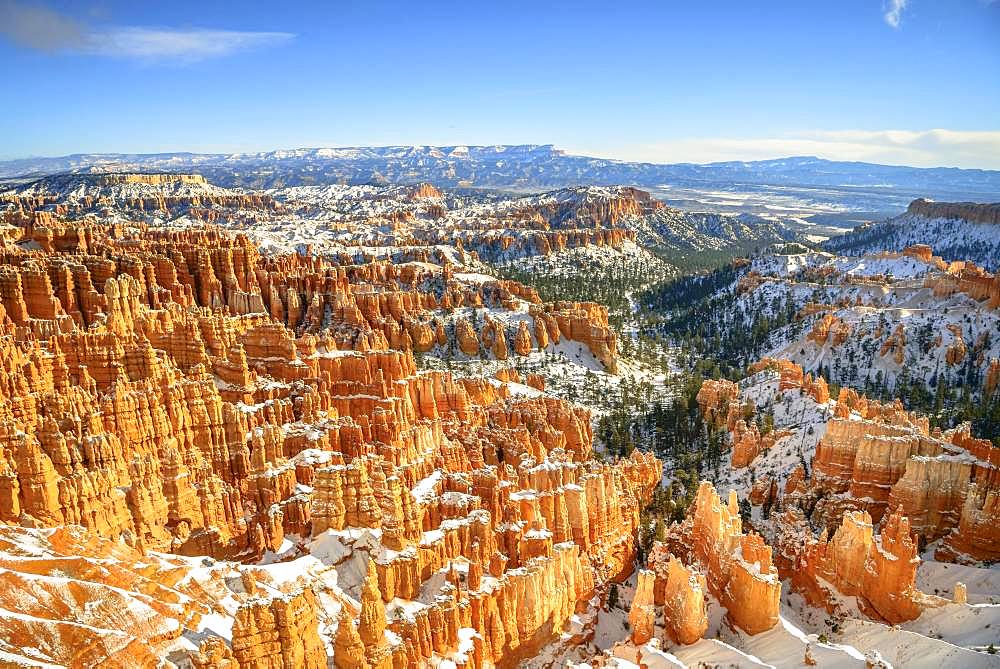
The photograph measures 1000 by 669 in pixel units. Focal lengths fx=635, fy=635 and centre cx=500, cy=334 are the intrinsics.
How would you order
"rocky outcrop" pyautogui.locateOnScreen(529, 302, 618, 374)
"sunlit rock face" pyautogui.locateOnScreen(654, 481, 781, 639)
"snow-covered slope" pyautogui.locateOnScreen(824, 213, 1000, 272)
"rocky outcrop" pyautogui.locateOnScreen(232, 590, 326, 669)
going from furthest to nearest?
"snow-covered slope" pyautogui.locateOnScreen(824, 213, 1000, 272) → "rocky outcrop" pyautogui.locateOnScreen(529, 302, 618, 374) → "sunlit rock face" pyautogui.locateOnScreen(654, 481, 781, 639) → "rocky outcrop" pyautogui.locateOnScreen(232, 590, 326, 669)

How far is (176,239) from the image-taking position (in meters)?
75.1

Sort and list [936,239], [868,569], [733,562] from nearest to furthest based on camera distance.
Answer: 1. [868,569]
2. [733,562]
3. [936,239]

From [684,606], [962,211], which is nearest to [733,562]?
[684,606]

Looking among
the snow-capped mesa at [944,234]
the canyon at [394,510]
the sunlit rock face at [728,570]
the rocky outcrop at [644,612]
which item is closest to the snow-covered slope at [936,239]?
the snow-capped mesa at [944,234]

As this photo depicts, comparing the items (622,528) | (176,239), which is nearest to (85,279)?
(176,239)

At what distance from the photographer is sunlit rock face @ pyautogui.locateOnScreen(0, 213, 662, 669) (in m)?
21.7

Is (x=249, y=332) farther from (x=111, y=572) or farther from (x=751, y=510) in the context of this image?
(x=751, y=510)

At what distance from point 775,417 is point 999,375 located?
26.4 m

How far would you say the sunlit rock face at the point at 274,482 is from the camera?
21.7 metres

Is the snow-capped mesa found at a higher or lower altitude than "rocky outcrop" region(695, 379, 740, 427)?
higher

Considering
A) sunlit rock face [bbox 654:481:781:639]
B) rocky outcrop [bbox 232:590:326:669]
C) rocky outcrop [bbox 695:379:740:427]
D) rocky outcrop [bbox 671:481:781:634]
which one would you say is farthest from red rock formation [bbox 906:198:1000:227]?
rocky outcrop [bbox 232:590:326:669]

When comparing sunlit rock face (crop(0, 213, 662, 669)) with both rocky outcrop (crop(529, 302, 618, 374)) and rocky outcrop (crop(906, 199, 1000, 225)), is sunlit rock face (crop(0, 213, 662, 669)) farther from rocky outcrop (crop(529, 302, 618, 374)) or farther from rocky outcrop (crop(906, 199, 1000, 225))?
rocky outcrop (crop(906, 199, 1000, 225))

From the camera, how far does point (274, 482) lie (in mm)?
32500

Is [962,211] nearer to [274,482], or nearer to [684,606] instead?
[684,606]
